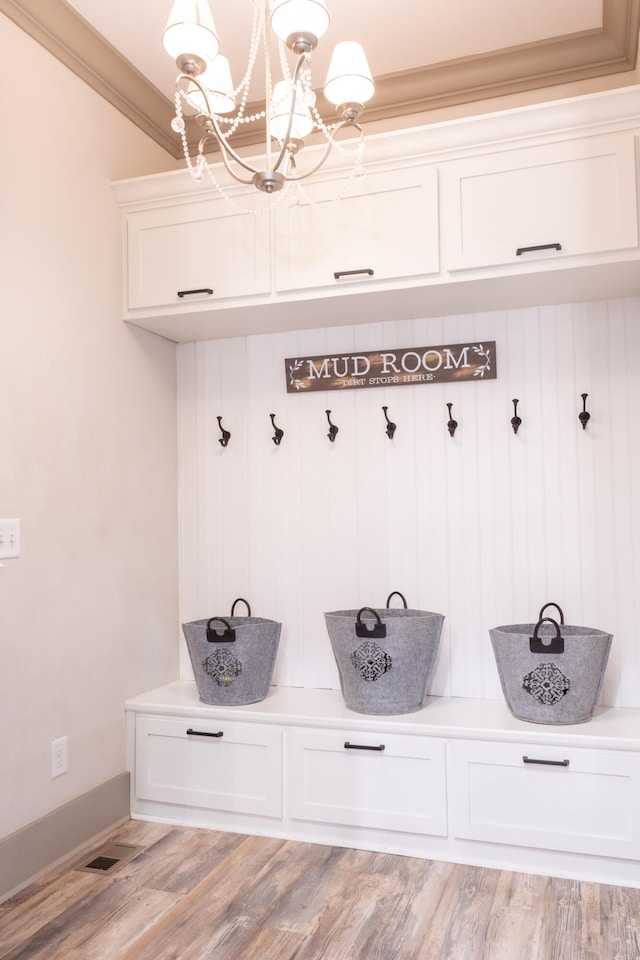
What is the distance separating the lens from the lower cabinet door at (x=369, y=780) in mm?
2254

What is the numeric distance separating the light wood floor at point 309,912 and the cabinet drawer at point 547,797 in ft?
0.37

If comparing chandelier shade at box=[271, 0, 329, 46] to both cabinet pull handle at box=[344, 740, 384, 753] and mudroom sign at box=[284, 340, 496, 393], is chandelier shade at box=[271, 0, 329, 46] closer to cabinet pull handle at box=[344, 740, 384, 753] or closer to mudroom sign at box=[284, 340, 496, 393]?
mudroom sign at box=[284, 340, 496, 393]

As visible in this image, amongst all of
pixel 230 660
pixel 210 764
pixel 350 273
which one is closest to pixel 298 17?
pixel 350 273

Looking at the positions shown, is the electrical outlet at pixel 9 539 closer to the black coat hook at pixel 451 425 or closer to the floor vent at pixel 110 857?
the floor vent at pixel 110 857

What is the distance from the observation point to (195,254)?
2.58m

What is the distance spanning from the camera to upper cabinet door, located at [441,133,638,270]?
6.92 ft

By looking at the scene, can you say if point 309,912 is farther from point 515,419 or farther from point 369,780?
point 515,419

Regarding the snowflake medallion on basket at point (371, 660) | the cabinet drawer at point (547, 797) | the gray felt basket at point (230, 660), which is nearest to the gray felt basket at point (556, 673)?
the cabinet drawer at point (547, 797)

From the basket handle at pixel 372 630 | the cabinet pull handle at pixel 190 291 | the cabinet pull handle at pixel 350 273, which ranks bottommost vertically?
the basket handle at pixel 372 630

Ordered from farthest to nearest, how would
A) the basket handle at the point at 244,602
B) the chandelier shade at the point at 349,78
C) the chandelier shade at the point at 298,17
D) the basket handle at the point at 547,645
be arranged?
1. the basket handle at the point at 244,602
2. the basket handle at the point at 547,645
3. the chandelier shade at the point at 349,78
4. the chandelier shade at the point at 298,17

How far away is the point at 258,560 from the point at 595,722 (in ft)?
4.36

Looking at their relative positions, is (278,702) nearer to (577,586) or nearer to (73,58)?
Answer: (577,586)

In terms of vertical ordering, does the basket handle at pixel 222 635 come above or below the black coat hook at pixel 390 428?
below

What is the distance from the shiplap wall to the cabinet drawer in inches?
15.8
